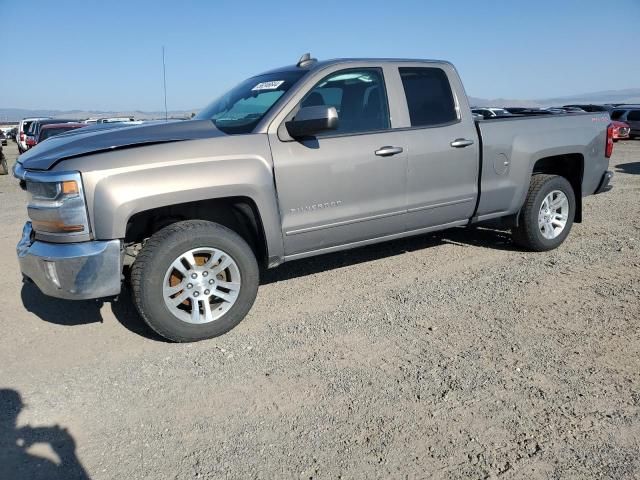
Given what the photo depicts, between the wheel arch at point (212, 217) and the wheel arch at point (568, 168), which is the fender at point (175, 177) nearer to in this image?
the wheel arch at point (212, 217)

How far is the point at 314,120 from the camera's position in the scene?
3641 mm

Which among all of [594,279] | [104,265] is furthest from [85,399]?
[594,279]

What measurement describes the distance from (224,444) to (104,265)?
1431 millimetres

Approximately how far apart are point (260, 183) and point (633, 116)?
25.0 m

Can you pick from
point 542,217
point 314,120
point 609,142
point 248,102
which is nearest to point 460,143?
point 542,217

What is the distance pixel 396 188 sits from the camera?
4.34m

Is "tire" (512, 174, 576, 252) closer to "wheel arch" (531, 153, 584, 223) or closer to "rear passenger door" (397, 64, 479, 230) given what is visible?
"wheel arch" (531, 153, 584, 223)

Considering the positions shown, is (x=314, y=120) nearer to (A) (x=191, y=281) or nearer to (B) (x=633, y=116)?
(A) (x=191, y=281)

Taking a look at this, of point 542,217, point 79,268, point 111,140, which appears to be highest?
point 111,140

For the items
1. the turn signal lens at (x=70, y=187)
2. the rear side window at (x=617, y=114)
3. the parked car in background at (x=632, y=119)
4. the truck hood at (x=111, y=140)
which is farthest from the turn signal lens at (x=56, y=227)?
the rear side window at (x=617, y=114)

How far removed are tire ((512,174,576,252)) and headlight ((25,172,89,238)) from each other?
4.13 meters

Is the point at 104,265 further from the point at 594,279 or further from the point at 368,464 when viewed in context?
the point at 594,279

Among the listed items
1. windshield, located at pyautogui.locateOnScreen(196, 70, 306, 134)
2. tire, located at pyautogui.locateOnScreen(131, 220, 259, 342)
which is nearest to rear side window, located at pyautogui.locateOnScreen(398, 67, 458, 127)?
windshield, located at pyautogui.locateOnScreen(196, 70, 306, 134)

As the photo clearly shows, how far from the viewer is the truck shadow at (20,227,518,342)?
4117 mm
